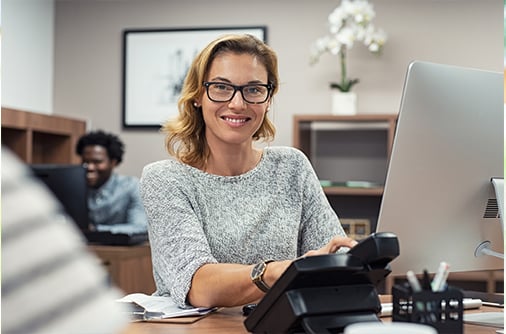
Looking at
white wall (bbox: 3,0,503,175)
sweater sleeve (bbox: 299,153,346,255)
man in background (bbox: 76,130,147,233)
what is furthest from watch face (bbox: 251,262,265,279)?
white wall (bbox: 3,0,503,175)

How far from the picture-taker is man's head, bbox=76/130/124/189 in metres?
4.48

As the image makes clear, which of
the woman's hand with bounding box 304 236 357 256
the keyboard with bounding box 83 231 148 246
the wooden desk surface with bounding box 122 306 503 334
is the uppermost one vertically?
the woman's hand with bounding box 304 236 357 256

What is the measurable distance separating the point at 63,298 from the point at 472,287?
13.8 ft

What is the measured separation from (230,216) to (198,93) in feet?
1.08

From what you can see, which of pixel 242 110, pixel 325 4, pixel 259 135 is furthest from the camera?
pixel 325 4

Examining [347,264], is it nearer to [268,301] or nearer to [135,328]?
[268,301]

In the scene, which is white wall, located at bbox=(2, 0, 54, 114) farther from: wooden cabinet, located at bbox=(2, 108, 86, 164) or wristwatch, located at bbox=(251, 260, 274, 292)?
wristwatch, located at bbox=(251, 260, 274, 292)

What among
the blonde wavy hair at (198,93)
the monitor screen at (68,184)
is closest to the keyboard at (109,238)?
the monitor screen at (68,184)

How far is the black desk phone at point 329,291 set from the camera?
3.51ft

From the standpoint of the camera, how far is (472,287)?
4.29 m

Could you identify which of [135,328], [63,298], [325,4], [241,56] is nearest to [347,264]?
[135,328]

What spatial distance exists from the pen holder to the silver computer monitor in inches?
11.5

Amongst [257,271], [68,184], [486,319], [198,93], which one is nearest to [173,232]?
[257,271]

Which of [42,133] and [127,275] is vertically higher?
[42,133]
